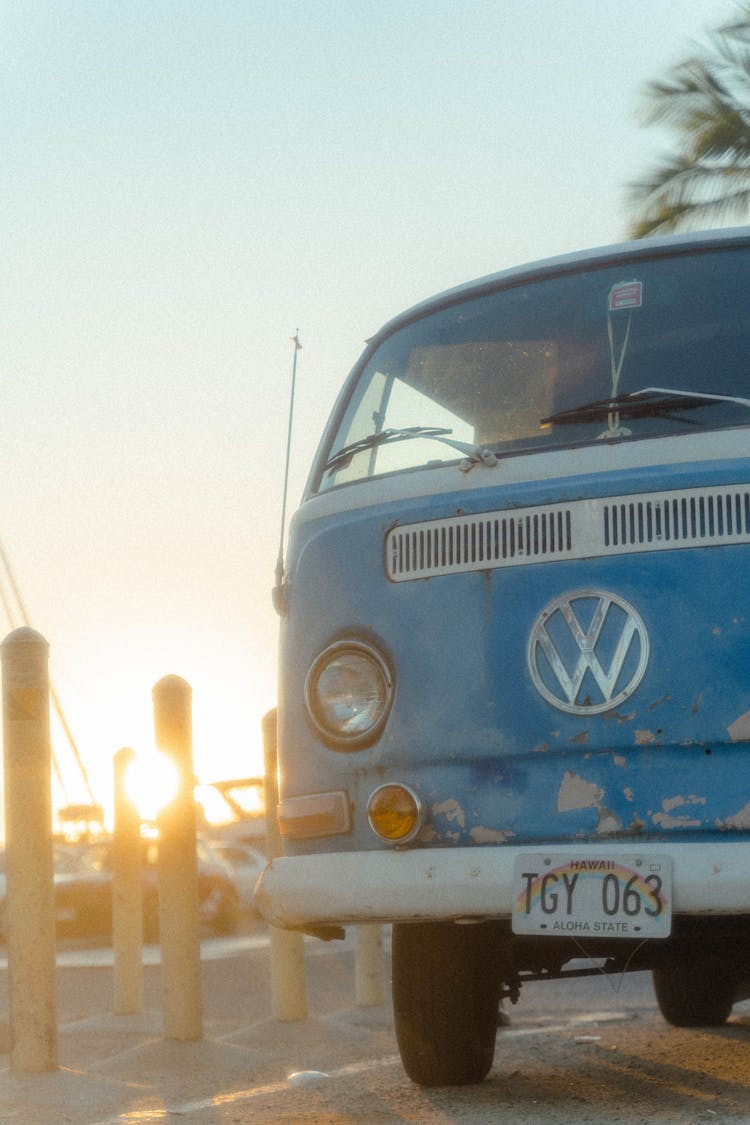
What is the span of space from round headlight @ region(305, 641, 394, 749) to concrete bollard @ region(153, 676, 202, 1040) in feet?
6.99

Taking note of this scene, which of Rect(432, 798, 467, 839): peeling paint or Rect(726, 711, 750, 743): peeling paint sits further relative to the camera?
Rect(432, 798, 467, 839): peeling paint

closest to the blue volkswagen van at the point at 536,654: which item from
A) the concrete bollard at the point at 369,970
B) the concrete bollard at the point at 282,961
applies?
the concrete bollard at the point at 282,961

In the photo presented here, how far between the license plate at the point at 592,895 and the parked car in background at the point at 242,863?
16158mm

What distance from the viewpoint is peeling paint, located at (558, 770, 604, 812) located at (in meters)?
4.34

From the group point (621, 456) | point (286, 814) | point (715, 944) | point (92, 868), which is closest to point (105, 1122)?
point (286, 814)

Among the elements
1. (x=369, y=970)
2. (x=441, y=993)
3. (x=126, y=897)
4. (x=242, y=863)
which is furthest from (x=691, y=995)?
(x=242, y=863)

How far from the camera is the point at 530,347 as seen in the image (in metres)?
5.25

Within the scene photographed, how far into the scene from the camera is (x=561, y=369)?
507cm

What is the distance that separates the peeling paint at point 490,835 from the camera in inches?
174

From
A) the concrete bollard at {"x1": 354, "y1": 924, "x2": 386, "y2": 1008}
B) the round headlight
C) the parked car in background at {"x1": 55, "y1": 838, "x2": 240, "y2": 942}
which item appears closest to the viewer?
the round headlight

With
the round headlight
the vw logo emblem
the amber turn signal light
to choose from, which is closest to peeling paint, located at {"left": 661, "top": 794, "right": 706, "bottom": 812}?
the vw logo emblem

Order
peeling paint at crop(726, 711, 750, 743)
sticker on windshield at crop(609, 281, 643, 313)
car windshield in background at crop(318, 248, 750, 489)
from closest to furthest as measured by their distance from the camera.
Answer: peeling paint at crop(726, 711, 750, 743) < car windshield in background at crop(318, 248, 750, 489) < sticker on windshield at crop(609, 281, 643, 313)

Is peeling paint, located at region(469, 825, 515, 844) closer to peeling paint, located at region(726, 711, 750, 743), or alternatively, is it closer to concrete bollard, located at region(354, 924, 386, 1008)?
peeling paint, located at region(726, 711, 750, 743)

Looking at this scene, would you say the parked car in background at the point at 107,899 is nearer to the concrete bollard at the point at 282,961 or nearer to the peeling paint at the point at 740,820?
the concrete bollard at the point at 282,961
